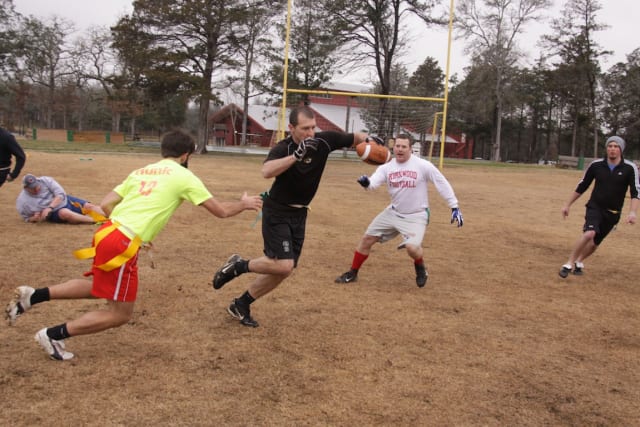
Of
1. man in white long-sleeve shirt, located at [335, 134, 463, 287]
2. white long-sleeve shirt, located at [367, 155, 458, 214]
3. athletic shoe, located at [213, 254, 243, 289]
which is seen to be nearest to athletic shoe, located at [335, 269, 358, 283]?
man in white long-sleeve shirt, located at [335, 134, 463, 287]

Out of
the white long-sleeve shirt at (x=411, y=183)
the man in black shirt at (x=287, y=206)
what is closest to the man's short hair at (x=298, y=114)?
the man in black shirt at (x=287, y=206)

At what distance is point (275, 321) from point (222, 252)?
115 inches

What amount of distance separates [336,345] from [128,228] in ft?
6.52

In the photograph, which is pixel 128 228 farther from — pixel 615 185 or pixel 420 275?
pixel 615 185

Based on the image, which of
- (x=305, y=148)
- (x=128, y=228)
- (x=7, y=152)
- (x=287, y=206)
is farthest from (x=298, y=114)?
(x=7, y=152)

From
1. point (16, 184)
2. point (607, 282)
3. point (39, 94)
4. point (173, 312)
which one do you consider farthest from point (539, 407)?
point (39, 94)

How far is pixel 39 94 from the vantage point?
6234 centimetres

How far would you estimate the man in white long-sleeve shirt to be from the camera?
6766 mm

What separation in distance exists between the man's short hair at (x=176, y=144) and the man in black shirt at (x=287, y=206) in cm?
87

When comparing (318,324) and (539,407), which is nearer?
(539,407)

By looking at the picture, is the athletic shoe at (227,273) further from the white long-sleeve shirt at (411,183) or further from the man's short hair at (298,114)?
the white long-sleeve shirt at (411,183)

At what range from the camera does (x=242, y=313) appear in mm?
5059

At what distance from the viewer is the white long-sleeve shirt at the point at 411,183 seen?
6.80m

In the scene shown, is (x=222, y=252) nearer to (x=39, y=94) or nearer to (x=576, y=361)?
Answer: (x=576, y=361)
